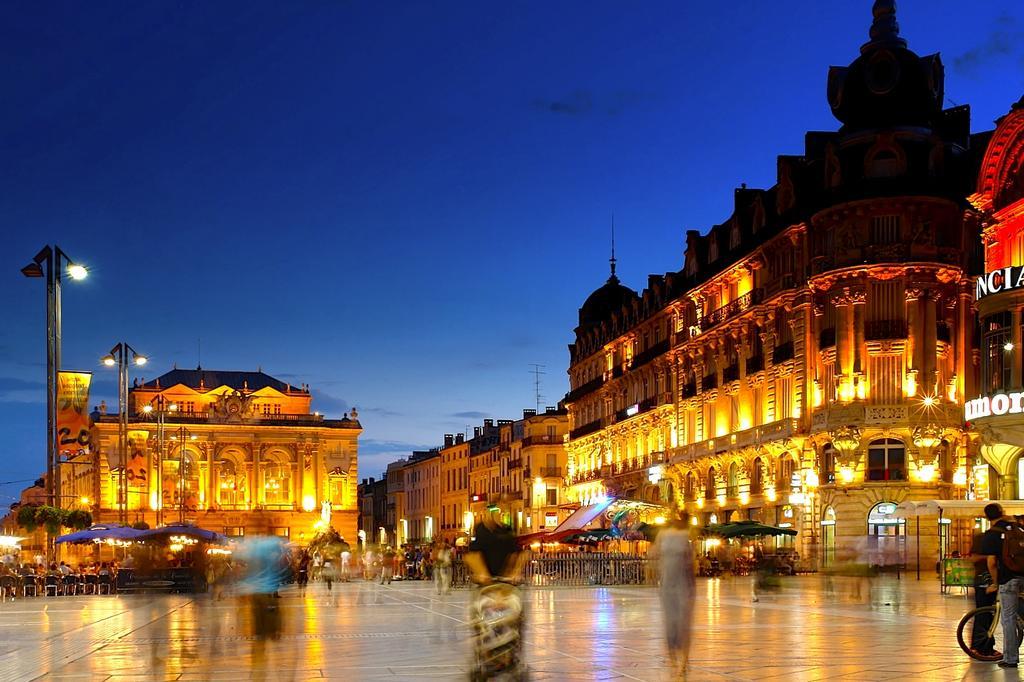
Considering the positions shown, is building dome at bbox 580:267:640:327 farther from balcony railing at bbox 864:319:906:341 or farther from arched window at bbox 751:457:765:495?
balcony railing at bbox 864:319:906:341

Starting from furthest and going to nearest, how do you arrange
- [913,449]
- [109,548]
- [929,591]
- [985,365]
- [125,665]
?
[109,548]
[913,449]
[985,365]
[929,591]
[125,665]

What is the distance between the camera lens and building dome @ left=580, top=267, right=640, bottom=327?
101750 millimetres

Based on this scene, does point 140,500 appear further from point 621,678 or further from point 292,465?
point 621,678

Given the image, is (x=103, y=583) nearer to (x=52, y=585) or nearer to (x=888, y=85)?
(x=52, y=585)

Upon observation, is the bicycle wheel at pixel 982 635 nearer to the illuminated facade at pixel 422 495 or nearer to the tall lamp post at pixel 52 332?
the tall lamp post at pixel 52 332

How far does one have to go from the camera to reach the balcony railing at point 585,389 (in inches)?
3718

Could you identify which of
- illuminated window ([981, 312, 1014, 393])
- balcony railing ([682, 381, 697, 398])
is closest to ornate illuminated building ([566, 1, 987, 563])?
balcony railing ([682, 381, 697, 398])

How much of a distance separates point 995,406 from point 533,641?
2397 cm

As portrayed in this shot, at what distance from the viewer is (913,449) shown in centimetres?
5538

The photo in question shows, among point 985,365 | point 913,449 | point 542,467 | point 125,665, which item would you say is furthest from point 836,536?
point 542,467

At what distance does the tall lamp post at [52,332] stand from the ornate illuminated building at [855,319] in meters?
27.6

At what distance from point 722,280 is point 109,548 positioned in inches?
2434

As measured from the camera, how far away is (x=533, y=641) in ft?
71.4

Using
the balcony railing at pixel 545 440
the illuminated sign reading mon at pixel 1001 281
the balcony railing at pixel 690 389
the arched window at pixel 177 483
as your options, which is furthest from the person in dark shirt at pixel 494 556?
the arched window at pixel 177 483
